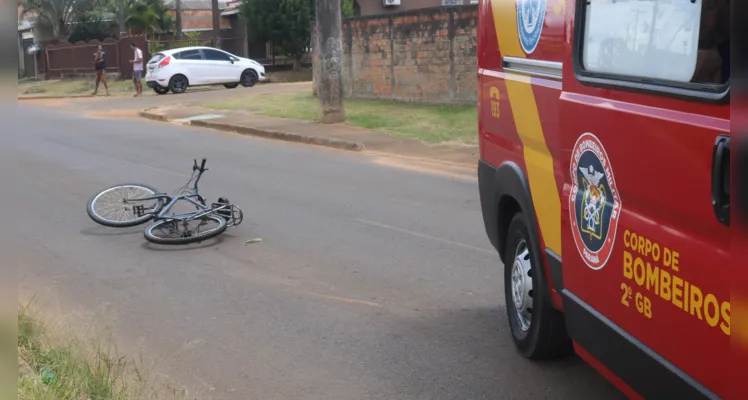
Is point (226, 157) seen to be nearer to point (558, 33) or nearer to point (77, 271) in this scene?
point (77, 271)

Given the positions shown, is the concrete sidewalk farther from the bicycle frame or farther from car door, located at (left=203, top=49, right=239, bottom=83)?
car door, located at (left=203, top=49, right=239, bottom=83)

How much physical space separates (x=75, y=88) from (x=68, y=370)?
114ft

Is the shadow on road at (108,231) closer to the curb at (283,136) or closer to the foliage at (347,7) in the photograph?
the curb at (283,136)

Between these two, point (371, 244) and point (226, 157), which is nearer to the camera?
point (371, 244)

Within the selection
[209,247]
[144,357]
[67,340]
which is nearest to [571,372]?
[144,357]

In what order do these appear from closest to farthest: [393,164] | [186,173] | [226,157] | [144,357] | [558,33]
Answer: [558,33] → [144,357] → [186,173] → [393,164] → [226,157]

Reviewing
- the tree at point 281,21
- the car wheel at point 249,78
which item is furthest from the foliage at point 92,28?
the car wheel at point 249,78

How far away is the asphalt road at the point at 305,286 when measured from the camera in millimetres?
4898

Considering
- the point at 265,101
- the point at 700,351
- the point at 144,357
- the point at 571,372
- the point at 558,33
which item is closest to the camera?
the point at 700,351

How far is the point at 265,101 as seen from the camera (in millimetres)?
24609

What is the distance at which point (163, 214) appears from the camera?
848 centimetres

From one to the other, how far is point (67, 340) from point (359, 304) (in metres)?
2.01

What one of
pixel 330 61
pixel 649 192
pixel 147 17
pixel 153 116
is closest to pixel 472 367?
pixel 649 192

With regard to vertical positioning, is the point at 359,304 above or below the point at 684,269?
below
